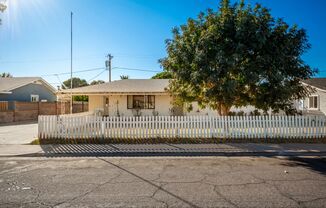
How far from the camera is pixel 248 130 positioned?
9.80 m

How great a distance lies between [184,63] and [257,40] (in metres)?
3.47

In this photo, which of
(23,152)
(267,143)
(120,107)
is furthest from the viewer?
(120,107)

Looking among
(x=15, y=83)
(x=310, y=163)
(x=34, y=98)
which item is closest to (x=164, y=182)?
(x=310, y=163)

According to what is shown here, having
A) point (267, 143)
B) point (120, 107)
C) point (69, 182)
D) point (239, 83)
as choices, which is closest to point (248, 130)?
point (267, 143)

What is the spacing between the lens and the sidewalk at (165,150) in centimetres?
775

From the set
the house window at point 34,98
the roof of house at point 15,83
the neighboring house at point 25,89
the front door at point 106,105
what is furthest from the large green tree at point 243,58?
Result: the house window at point 34,98

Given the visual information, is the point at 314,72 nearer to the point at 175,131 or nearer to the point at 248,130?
the point at 248,130

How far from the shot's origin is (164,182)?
4.96 metres

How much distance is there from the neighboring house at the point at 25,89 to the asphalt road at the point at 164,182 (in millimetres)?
20109

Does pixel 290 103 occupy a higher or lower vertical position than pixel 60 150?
higher

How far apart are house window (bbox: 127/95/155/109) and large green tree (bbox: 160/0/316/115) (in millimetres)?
9880

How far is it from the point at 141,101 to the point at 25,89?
16.2 metres

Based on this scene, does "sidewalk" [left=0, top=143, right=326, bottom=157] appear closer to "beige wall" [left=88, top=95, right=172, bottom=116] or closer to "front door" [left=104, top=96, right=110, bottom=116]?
"beige wall" [left=88, top=95, right=172, bottom=116]

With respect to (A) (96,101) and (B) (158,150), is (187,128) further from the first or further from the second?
(A) (96,101)
